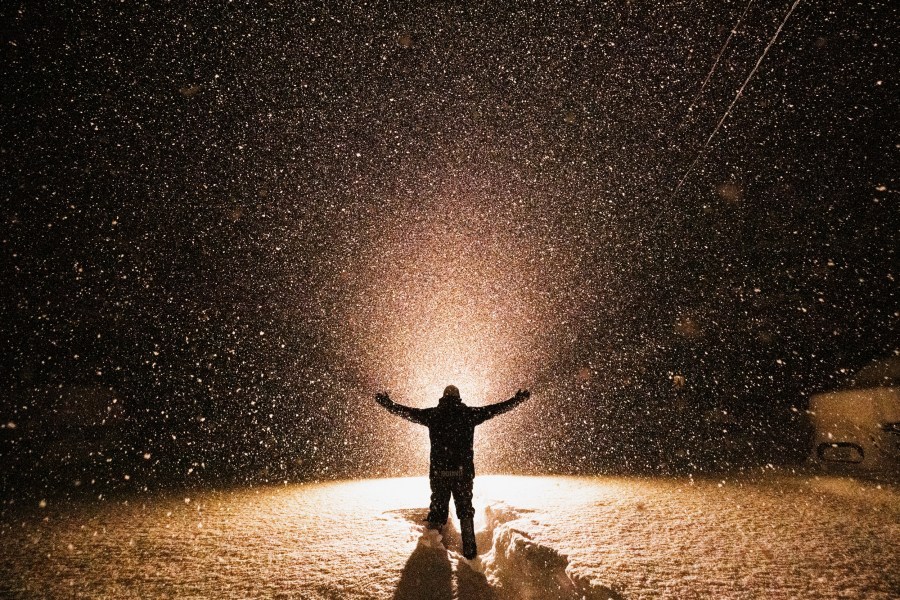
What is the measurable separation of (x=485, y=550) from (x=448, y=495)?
3.28 feet

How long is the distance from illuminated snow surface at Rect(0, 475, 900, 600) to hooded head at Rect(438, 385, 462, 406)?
5.12ft

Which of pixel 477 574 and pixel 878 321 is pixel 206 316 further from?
pixel 878 321

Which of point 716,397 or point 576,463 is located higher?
point 716,397

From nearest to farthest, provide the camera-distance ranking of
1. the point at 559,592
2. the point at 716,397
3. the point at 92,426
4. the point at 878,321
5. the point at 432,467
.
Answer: the point at 559,592, the point at 432,467, the point at 878,321, the point at 92,426, the point at 716,397

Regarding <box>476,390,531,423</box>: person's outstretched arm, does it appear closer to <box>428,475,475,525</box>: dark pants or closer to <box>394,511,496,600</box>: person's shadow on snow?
<box>428,475,475,525</box>: dark pants

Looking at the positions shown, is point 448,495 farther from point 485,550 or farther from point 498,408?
point 498,408

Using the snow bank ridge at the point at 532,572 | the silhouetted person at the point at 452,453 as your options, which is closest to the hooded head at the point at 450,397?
the silhouetted person at the point at 452,453

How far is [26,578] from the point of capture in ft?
10.6

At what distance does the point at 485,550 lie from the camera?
4.55m

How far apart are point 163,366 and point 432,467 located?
18.9m

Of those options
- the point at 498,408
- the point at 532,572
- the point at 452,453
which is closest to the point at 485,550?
the point at 532,572

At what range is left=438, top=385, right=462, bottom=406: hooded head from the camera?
432cm

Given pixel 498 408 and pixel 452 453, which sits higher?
pixel 498 408

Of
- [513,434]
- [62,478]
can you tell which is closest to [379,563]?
[62,478]
